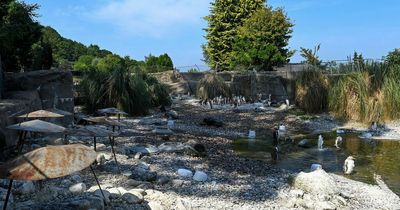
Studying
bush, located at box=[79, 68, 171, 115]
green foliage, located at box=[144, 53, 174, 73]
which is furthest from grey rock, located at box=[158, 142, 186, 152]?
green foliage, located at box=[144, 53, 174, 73]

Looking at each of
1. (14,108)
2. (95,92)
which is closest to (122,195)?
(14,108)

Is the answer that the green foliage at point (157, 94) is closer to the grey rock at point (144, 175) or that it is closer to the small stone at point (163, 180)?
the grey rock at point (144, 175)

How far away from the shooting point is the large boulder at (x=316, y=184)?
6.21 meters

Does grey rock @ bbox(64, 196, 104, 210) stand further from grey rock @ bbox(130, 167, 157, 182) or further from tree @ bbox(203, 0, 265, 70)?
tree @ bbox(203, 0, 265, 70)

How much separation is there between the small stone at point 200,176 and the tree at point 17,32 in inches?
213

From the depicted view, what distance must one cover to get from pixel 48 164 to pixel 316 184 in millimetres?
4050

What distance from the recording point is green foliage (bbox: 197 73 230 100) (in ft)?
67.4

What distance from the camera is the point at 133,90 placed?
14625mm

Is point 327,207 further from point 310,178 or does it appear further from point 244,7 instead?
point 244,7

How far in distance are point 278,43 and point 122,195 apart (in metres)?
29.1

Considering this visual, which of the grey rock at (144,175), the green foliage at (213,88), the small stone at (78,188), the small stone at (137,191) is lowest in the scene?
the grey rock at (144,175)

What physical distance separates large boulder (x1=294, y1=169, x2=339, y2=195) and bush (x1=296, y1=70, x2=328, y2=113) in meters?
10.2

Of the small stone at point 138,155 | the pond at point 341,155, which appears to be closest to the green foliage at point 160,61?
the pond at point 341,155

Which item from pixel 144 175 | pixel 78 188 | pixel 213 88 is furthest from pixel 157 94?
pixel 78 188
